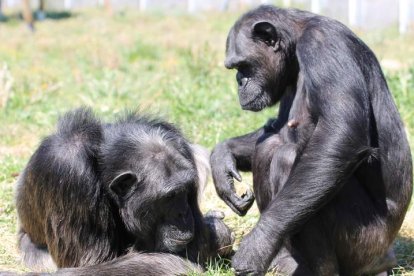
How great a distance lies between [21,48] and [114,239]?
1369 cm

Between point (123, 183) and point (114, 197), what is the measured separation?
15 centimetres

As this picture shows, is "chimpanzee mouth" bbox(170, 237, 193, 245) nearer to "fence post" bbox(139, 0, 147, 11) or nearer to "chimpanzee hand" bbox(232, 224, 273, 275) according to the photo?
"chimpanzee hand" bbox(232, 224, 273, 275)

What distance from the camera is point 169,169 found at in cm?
535

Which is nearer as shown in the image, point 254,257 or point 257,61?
point 254,257

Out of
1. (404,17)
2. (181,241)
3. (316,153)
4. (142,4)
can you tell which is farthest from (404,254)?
(142,4)

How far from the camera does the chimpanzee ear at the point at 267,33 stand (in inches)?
218

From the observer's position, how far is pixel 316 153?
16.5 ft

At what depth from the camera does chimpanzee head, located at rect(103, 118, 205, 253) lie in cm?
532

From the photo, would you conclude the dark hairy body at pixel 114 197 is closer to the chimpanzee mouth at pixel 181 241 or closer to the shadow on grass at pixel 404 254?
the chimpanzee mouth at pixel 181 241

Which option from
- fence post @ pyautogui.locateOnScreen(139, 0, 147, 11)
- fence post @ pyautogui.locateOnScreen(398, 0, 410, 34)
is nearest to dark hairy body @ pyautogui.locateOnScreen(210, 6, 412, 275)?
fence post @ pyautogui.locateOnScreen(398, 0, 410, 34)

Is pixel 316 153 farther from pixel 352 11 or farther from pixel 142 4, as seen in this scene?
pixel 142 4

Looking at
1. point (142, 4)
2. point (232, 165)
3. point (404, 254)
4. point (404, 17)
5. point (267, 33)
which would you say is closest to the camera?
point (267, 33)

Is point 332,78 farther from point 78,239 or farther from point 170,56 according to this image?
Answer: point 170,56

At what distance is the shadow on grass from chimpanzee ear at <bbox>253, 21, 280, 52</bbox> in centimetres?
194
